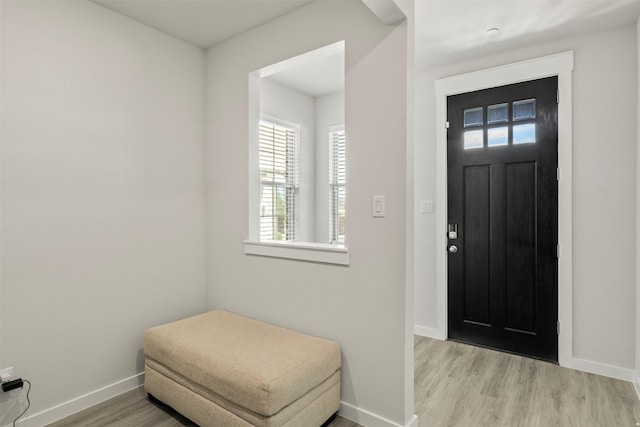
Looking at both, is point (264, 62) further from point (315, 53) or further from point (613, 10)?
point (613, 10)

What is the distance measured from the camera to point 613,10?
7.67 feet

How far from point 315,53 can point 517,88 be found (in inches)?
70.2

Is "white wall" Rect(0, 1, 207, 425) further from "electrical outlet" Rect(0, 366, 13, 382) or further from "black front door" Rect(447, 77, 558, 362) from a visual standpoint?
"black front door" Rect(447, 77, 558, 362)

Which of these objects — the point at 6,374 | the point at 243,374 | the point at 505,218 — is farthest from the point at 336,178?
the point at 6,374

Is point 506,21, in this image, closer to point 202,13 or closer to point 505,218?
point 505,218

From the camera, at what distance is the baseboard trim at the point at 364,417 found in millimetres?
1967

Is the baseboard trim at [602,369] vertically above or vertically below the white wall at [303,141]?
below

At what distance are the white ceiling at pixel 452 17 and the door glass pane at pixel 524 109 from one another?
0.45 metres

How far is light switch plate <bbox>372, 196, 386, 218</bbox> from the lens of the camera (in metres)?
1.98

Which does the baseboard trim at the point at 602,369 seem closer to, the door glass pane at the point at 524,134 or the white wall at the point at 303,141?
the door glass pane at the point at 524,134

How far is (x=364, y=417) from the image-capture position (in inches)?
80.4

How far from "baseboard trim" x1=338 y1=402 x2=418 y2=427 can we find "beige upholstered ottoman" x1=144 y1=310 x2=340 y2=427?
0.08 meters

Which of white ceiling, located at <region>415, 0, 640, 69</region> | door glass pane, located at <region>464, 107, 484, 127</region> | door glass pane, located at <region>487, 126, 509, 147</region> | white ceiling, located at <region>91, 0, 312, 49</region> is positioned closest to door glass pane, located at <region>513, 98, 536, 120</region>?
door glass pane, located at <region>487, 126, 509, 147</region>

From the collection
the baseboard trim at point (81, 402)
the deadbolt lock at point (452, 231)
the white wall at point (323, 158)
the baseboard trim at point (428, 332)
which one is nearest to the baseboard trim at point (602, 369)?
the baseboard trim at point (428, 332)
